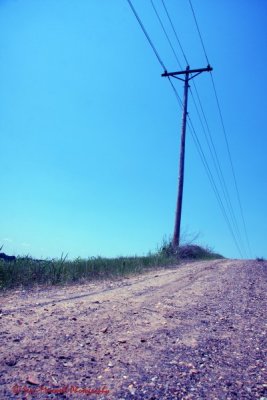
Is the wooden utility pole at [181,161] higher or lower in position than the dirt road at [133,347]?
higher

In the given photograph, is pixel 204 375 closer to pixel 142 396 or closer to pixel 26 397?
pixel 142 396

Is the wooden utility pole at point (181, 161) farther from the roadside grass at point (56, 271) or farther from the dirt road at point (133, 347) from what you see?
the dirt road at point (133, 347)

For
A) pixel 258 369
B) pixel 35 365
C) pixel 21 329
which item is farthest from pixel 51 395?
pixel 258 369

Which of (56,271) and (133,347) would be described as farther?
(56,271)

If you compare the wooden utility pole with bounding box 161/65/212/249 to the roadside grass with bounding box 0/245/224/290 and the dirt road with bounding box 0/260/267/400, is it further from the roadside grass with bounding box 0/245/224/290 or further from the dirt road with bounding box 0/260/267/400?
the dirt road with bounding box 0/260/267/400

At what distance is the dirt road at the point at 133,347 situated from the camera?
175 cm

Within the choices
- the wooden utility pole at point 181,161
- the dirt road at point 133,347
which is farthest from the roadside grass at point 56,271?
the wooden utility pole at point 181,161

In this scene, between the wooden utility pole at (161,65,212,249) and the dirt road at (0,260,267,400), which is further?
the wooden utility pole at (161,65,212,249)

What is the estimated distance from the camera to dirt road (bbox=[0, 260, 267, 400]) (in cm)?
175

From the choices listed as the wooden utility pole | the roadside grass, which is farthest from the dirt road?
the wooden utility pole

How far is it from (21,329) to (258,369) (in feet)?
6.17

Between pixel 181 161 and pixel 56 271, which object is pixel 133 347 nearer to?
pixel 56 271

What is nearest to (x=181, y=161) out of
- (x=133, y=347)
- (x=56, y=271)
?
(x=56, y=271)

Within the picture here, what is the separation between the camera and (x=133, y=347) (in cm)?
232
